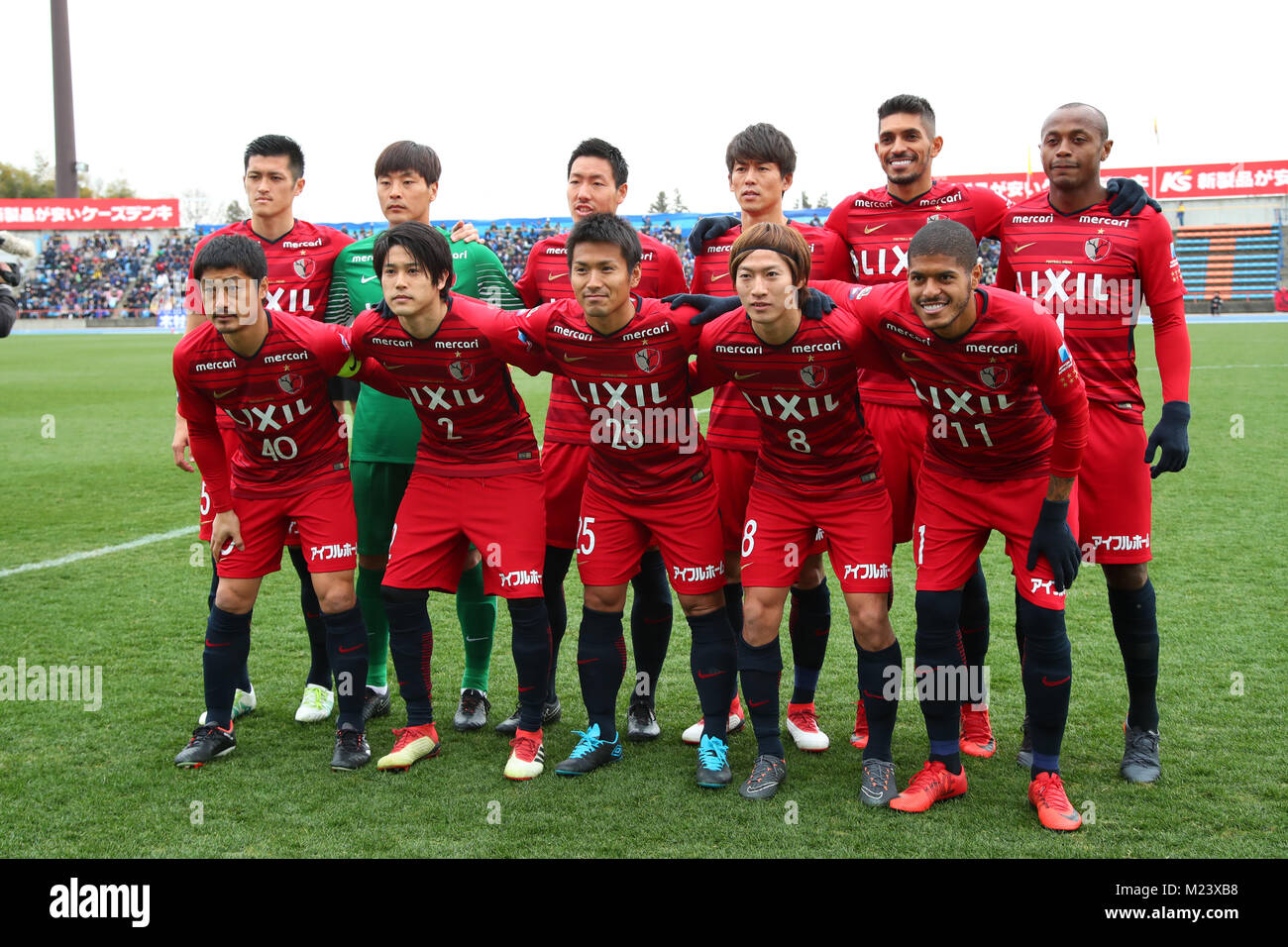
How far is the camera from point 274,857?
10.7 feet

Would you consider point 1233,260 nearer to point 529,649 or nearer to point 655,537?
point 655,537

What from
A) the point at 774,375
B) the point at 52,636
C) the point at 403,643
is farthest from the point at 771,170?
the point at 52,636

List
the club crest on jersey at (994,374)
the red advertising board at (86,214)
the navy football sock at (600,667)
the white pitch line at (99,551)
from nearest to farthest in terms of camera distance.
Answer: the club crest on jersey at (994,374) → the navy football sock at (600,667) → the white pitch line at (99,551) → the red advertising board at (86,214)

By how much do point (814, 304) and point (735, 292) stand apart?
644 millimetres

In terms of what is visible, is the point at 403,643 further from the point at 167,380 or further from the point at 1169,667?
the point at 167,380

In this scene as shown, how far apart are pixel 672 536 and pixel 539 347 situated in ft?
2.85

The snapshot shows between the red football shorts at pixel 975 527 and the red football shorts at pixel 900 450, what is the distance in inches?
12.6

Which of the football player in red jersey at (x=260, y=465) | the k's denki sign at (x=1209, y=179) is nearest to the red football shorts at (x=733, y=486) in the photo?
the football player in red jersey at (x=260, y=465)

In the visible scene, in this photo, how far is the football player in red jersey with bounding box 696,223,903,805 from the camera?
3691mm

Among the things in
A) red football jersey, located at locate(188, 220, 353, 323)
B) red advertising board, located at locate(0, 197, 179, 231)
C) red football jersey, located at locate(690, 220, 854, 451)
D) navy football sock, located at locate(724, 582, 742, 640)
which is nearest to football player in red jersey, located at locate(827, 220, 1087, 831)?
red football jersey, located at locate(690, 220, 854, 451)

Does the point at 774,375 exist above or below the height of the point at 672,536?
above

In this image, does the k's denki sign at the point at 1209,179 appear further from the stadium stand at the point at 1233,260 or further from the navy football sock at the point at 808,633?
the navy football sock at the point at 808,633

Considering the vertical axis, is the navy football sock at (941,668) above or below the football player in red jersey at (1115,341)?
below

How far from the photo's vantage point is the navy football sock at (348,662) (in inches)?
162
